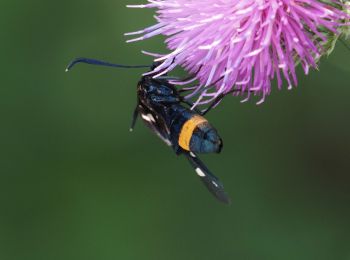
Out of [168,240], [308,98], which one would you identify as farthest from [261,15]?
[168,240]

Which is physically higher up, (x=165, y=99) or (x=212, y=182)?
(x=165, y=99)

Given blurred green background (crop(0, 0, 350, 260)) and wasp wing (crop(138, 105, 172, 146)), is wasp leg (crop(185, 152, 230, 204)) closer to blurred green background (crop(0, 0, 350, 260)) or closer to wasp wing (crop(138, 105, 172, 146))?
wasp wing (crop(138, 105, 172, 146))

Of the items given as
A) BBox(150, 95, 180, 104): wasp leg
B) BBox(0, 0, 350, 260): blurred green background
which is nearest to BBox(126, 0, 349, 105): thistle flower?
BBox(150, 95, 180, 104): wasp leg

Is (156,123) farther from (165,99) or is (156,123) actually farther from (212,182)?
(212,182)

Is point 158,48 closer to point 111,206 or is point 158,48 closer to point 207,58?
point 111,206

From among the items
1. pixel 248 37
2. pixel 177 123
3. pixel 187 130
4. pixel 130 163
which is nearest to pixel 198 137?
pixel 187 130

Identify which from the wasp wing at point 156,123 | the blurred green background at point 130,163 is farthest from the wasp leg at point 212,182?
the blurred green background at point 130,163
